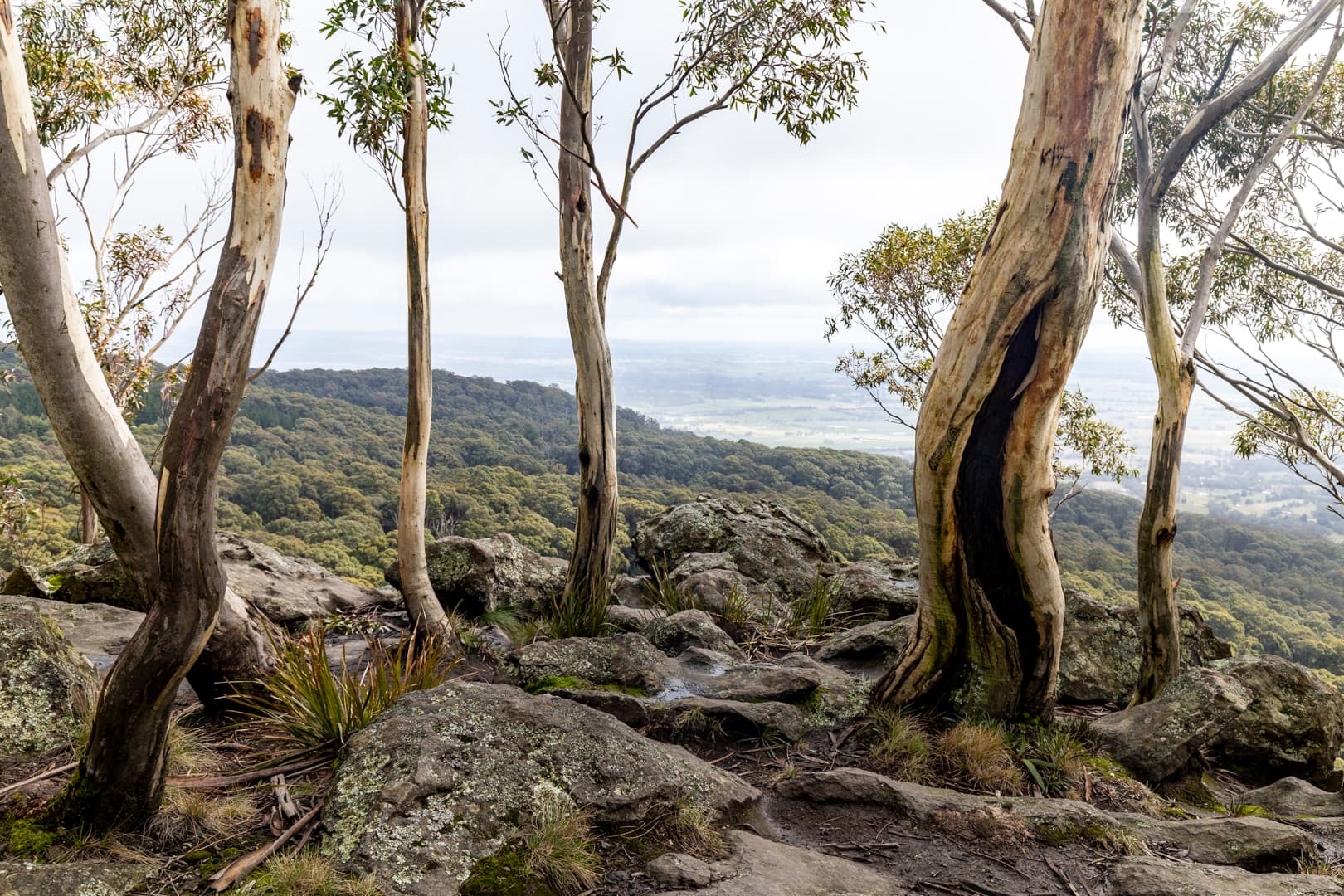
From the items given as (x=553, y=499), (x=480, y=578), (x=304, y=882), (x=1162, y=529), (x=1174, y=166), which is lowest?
→ (x=553, y=499)

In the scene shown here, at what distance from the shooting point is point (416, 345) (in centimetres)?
563

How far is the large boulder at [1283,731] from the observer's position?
4.73 metres

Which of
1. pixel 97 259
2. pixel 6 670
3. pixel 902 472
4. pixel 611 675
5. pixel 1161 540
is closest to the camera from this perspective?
pixel 6 670

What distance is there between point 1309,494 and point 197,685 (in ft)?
209

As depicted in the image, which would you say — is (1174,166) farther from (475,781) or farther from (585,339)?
(475,781)

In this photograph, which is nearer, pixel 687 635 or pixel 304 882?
pixel 304 882

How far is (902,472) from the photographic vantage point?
97.8 ft

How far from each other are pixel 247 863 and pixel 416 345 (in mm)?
3798

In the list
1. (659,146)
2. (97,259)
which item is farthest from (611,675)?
(97,259)

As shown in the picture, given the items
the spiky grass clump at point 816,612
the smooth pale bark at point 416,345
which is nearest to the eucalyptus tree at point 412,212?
the smooth pale bark at point 416,345

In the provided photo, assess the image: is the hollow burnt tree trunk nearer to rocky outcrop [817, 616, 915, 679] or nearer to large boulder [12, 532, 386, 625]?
large boulder [12, 532, 386, 625]

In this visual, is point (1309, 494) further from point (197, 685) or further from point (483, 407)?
point (197, 685)

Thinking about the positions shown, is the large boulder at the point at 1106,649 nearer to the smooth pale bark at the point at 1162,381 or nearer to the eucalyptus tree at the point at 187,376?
the smooth pale bark at the point at 1162,381

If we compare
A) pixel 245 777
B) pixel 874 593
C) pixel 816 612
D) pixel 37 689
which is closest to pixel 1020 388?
pixel 816 612
